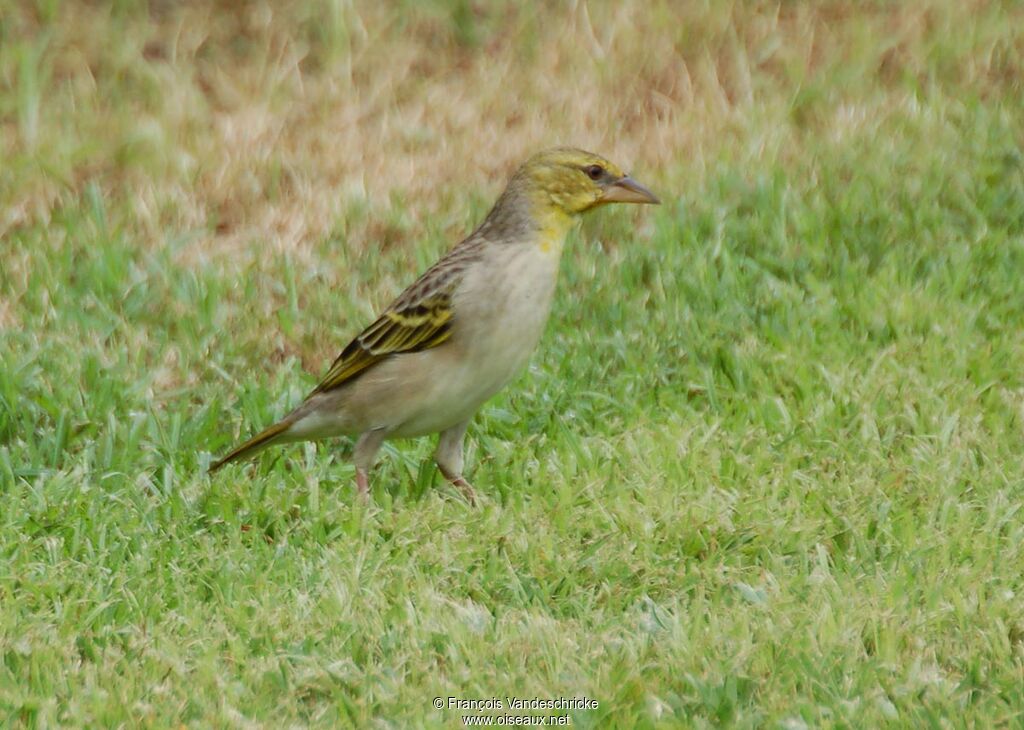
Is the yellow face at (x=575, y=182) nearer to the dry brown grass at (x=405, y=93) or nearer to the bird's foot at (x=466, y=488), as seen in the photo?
the bird's foot at (x=466, y=488)

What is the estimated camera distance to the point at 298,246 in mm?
9289

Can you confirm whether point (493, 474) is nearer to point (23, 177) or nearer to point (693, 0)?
point (23, 177)

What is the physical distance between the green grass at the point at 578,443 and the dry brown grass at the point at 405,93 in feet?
0.14

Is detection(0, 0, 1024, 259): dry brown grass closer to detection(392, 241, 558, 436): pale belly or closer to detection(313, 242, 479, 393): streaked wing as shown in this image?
detection(313, 242, 479, 393): streaked wing

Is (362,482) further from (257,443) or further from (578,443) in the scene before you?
(578,443)

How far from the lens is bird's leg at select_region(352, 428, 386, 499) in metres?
7.09

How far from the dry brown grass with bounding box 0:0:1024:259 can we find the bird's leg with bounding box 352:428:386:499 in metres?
2.34

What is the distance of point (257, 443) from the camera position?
23.3 feet

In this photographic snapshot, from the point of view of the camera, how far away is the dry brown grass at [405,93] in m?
9.69

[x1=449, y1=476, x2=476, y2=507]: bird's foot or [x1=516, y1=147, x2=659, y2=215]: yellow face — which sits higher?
[x1=516, y1=147, x2=659, y2=215]: yellow face

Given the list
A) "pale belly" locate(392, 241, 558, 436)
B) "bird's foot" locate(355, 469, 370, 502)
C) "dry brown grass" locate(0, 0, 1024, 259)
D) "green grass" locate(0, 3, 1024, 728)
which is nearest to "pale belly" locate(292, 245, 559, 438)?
"pale belly" locate(392, 241, 558, 436)

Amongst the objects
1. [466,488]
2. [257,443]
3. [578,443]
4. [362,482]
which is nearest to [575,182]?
[578,443]

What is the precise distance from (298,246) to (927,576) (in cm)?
424

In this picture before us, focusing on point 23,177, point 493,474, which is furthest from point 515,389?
point 23,177
